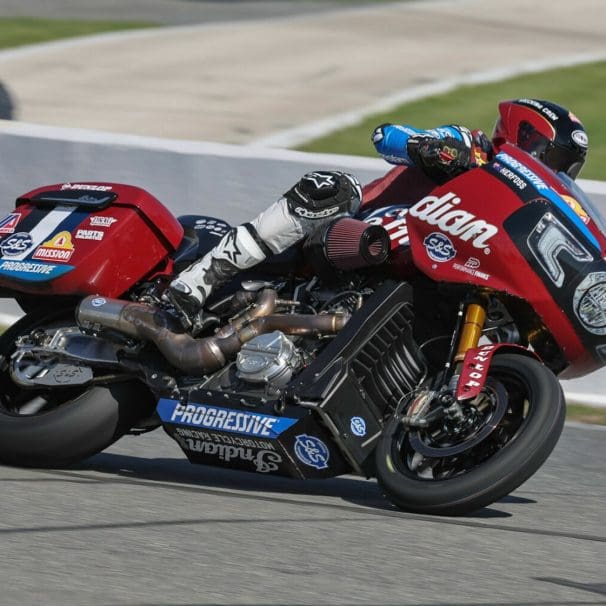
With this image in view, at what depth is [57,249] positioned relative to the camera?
593 cm

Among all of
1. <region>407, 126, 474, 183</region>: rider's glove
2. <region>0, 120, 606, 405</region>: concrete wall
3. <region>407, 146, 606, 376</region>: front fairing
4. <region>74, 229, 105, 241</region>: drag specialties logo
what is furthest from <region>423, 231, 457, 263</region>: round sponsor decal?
<region>0, 120, 606, 405</region>: concrete wall

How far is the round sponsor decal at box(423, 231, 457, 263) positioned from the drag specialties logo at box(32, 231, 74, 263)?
1.46 m

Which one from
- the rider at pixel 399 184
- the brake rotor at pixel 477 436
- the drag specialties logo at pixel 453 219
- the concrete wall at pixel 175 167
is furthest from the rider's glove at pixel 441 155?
the concrete wall at pixel 175 167

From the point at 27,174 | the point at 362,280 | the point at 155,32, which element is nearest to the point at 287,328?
the point at 362,280

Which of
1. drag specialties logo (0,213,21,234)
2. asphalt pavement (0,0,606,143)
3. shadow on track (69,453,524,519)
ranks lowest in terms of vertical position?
asphalt pavement (0,0,606,143)

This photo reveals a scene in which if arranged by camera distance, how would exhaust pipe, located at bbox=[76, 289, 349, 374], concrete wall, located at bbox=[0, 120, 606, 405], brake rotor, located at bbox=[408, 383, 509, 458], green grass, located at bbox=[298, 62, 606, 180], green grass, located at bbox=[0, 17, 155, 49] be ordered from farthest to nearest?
green grass, located at bbox=[0, 17, 155, 49] < green grass, located at bbox=[298, 62, 606, 180] < concrete wall, located at bbox=[0, 120, 606, 405] < exhaust pipe, located at bbox=[76, 289, 349, 374] < brake rotor, located at bbox=[408, 383, 509, 458]

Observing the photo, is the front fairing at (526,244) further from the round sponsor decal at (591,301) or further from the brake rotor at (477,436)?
the brake rotor at (477,436)

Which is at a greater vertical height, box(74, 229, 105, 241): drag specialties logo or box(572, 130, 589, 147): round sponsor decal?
box(572, 130, 589, 147): round sponsor decal

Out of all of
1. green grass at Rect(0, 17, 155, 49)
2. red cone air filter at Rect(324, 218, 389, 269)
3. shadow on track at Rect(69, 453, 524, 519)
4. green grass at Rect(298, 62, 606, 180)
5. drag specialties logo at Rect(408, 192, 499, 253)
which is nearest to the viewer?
drag specialties logo at Rect(408, 192, 499, 253)

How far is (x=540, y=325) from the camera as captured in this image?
5258 millimetres

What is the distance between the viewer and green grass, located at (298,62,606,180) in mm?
12570

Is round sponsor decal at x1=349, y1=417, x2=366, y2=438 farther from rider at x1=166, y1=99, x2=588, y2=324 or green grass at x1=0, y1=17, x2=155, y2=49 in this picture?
green grass at x1=0, y1=17, x2=155, y2=49

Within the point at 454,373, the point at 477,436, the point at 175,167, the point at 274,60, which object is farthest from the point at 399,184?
the point at 274,60

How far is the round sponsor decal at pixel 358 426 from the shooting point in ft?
17.2
